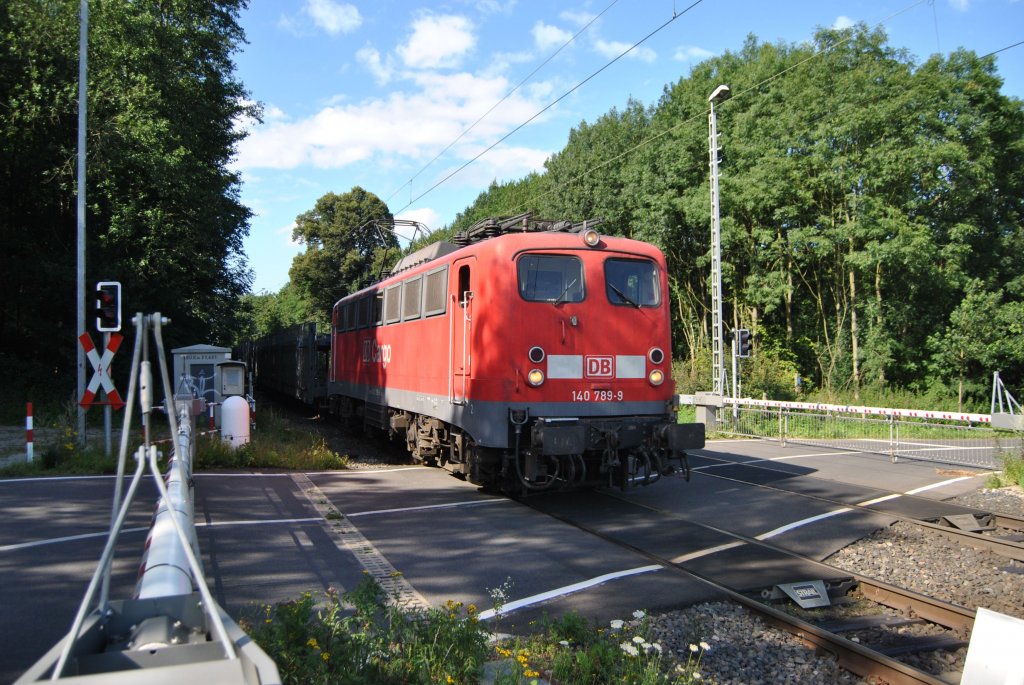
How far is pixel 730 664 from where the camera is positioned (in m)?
4.87

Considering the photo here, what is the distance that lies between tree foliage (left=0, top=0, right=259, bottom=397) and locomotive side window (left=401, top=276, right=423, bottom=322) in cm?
1036

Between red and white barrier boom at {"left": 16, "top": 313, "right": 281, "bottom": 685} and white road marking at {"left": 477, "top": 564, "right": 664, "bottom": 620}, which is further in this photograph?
white road marking at {"left": 477, "top": 564, "right": 664, "bottom": 620}

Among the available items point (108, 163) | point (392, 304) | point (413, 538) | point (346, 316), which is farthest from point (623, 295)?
point (108, 163)

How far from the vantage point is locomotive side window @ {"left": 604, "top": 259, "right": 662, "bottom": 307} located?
9414mm

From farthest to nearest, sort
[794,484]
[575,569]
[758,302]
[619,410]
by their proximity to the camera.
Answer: [758,302], [794,484], [619,410], [575,569]

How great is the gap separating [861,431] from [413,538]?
53.4 feet

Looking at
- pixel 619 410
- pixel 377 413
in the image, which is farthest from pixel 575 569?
pixel 377 413

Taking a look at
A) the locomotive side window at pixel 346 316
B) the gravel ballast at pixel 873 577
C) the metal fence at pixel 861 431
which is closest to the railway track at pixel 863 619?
the gravel ballast at pixel 873 577

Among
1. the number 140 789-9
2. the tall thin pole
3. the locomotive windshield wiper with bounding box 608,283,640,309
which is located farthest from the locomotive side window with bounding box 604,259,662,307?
the tall thin pole

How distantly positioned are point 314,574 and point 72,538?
2.85 m

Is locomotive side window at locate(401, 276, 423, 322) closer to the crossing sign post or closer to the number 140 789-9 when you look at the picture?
the number 140 789-9

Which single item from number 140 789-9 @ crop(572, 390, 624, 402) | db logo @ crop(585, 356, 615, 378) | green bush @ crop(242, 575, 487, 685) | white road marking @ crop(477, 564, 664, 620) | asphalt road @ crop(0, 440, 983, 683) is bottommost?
white road marking @ crop(477, 564, 664, 620)

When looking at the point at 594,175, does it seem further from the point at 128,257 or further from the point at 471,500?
the point at 471,500

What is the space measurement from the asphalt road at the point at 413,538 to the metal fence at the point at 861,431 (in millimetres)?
4099
